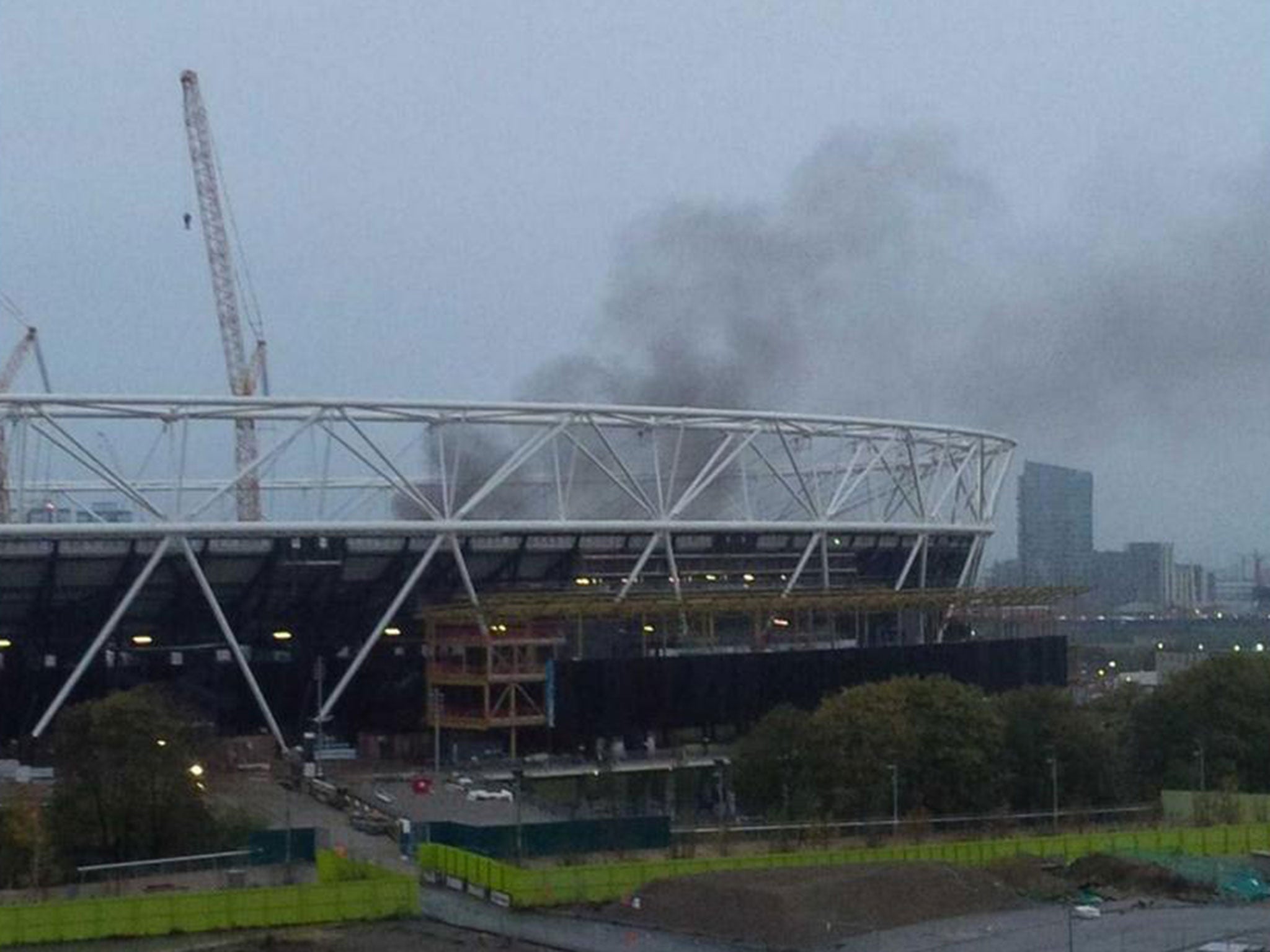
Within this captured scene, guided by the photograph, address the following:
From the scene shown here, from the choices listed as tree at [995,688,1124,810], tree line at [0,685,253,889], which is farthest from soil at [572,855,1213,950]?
tree at [995,688,1124,810]

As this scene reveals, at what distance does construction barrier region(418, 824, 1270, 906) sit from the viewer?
18625 mm

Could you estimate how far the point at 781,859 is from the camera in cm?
2006

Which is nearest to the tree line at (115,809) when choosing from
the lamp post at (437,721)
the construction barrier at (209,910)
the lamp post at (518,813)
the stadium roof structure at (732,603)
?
the construction barrier at (209,910)

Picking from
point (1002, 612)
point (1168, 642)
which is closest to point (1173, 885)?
point (1002, 612)

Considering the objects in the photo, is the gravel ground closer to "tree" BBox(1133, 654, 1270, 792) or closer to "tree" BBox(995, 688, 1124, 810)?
"tree" BBox(995, 688, 1124, 810)

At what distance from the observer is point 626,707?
3167cm

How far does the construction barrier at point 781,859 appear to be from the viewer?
18625mm

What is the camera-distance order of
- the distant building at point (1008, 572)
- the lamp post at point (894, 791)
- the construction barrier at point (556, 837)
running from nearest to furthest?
the construction barrier at point (556, 837) < the lamp post at point (894, 791) < the distant building at point (1008, 572)

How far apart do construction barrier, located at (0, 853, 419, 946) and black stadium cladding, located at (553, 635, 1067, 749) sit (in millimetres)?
12721

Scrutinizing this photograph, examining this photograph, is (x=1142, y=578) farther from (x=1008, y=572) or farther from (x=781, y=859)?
(x=781, y=859)

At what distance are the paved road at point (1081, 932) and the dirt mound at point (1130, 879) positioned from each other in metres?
0.69

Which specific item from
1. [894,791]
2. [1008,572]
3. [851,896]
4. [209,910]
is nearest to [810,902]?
[851,896]

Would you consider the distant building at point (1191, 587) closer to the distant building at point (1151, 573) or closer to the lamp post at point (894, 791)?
the distant building at point (1151, 573)

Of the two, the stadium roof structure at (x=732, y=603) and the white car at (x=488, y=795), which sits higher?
the stadium roof structure at (x=732, y=603)
